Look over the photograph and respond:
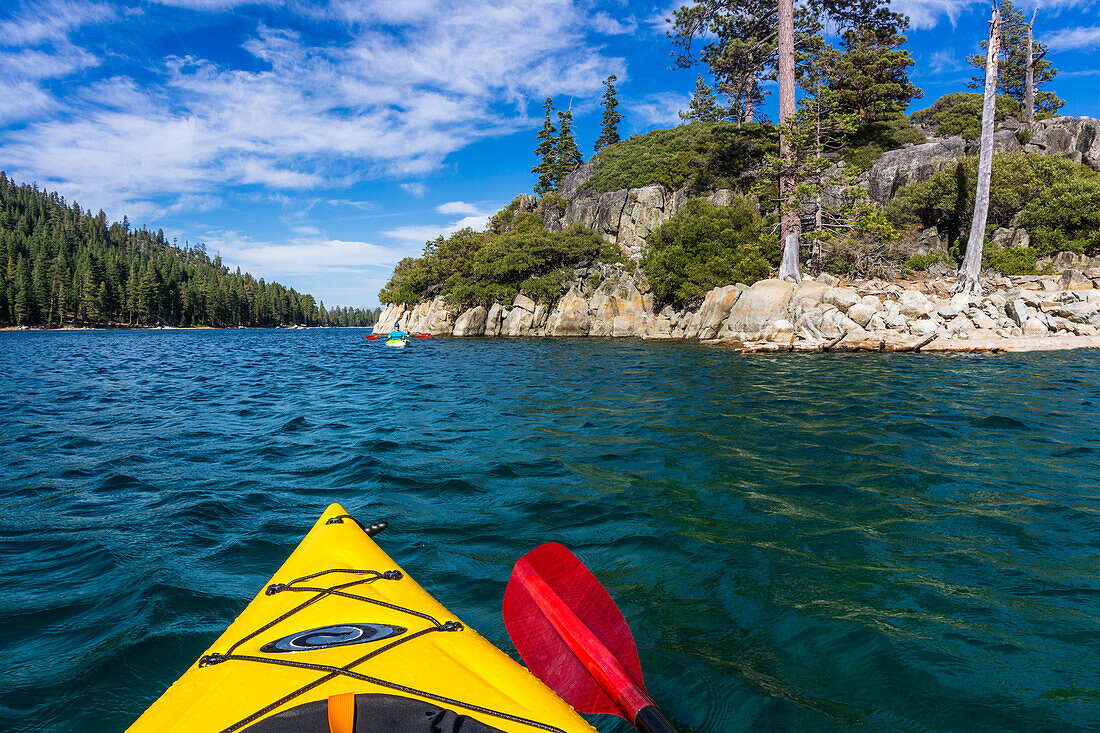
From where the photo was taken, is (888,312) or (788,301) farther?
(788,301)

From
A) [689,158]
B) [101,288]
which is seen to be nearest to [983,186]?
[689,158]

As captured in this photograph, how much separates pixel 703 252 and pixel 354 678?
100 ft

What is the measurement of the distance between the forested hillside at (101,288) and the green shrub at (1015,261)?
104198mm

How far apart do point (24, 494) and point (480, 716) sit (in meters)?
6.60

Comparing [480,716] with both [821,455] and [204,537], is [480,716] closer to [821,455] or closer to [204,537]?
[204,537]

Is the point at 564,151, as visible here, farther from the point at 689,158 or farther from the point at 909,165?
the point at 909,165

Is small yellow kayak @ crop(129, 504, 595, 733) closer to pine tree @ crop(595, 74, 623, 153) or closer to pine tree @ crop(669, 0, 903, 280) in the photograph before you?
pine tree @ crop(669, 0, 903, 280)

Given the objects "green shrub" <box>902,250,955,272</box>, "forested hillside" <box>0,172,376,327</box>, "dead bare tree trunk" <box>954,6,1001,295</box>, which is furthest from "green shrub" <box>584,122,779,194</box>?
"forested hillside" <box>0,172,376,327</box>

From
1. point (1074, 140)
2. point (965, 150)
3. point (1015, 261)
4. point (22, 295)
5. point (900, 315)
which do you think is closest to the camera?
point (900, 315)

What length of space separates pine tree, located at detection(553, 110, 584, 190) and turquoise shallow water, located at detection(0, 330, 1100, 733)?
50.8 metres

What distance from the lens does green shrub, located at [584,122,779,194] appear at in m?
33.5

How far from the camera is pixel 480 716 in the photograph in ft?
5.54

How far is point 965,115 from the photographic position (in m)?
30.6

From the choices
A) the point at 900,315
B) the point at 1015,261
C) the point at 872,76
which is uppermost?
the point at 872,76
